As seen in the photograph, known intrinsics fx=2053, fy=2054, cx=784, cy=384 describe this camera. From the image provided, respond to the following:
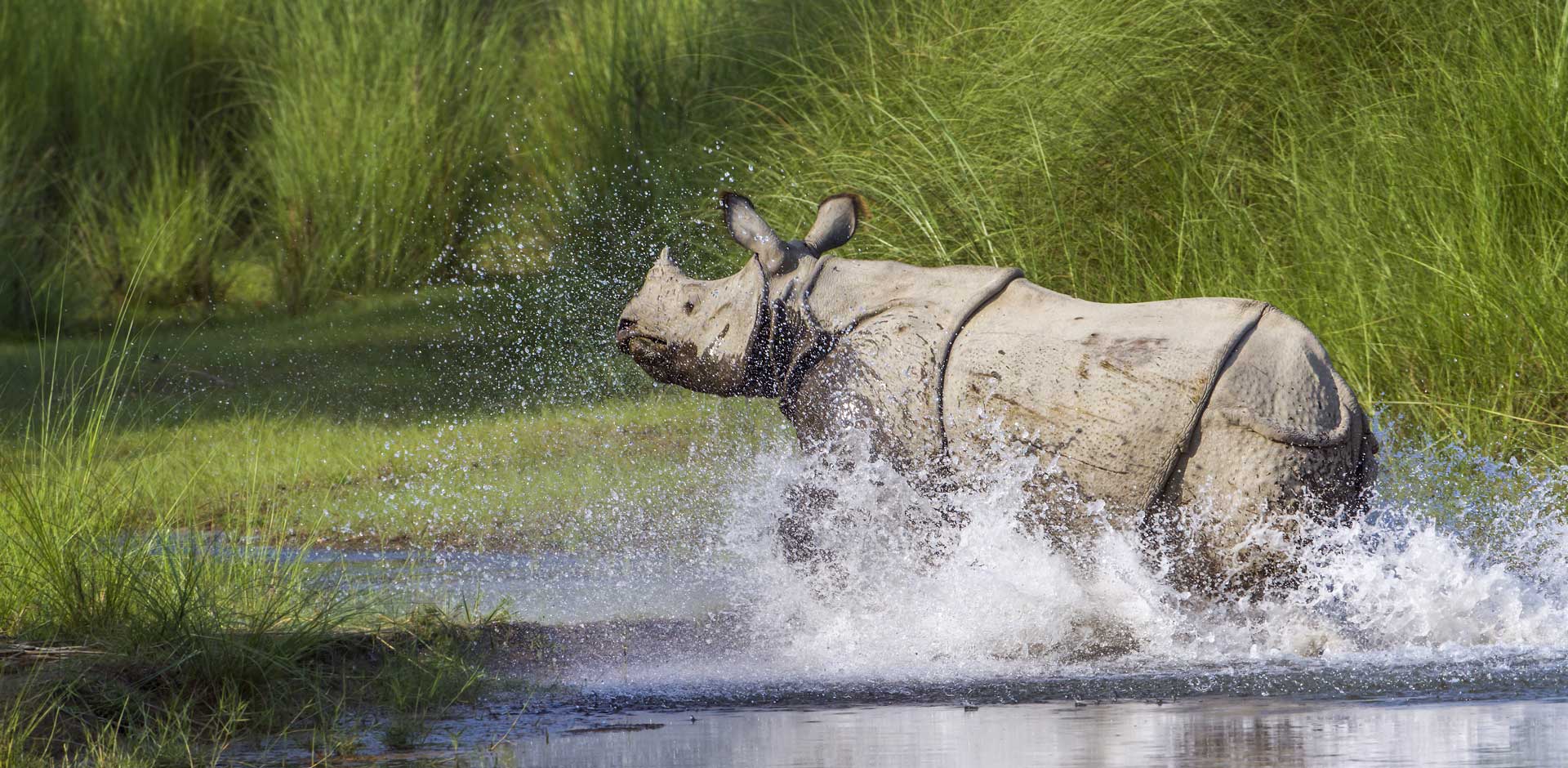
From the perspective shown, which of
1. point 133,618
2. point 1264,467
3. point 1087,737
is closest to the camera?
point 1087,737

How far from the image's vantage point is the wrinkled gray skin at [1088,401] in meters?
5.56

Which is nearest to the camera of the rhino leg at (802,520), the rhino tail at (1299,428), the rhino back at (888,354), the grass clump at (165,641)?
the grass clump at (165,641)

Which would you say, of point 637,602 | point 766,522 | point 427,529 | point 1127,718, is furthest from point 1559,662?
point 427,529

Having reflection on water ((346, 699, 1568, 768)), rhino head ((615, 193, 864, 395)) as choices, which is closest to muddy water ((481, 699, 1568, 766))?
reflection on water ((346, 699, 1568, 768))

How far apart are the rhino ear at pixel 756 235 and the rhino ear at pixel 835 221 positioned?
137 mm

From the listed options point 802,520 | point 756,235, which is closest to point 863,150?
point 756,235

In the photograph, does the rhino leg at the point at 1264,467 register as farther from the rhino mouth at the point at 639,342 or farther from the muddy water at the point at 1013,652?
the rhino mouth at the point at 639,342

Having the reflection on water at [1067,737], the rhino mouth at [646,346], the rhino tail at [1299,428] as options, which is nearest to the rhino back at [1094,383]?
the rhino tail at [1299,428]

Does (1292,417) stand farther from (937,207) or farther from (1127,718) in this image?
(937,207)

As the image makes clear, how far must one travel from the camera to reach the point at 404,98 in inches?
606

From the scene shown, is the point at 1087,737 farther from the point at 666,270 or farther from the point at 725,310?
the point at 666,270

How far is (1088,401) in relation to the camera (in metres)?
5.62

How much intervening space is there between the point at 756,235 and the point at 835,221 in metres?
0.29

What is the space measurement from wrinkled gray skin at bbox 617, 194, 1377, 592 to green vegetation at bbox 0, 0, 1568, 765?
4.55 ft
